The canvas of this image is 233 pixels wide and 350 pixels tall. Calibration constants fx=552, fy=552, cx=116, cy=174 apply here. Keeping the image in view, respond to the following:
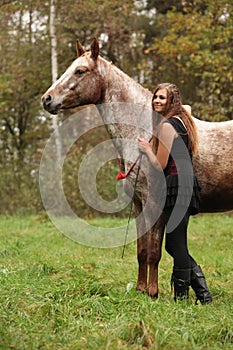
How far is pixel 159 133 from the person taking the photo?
488cm

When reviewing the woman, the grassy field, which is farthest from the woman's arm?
the grassy field

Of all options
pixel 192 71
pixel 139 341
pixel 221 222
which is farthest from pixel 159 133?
pixel 192 71

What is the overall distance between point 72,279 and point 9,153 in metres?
15.6

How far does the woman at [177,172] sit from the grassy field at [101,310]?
0.24 meters

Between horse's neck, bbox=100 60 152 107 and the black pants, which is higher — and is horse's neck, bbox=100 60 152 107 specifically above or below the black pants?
above

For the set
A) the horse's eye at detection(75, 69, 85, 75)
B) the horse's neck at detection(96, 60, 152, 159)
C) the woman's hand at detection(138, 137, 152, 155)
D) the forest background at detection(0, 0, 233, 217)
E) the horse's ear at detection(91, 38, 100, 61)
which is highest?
the horse's ear at detection(91, 38, 100, 61)

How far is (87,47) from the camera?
65.3ft

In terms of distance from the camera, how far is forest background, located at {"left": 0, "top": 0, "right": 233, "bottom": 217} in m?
16.2

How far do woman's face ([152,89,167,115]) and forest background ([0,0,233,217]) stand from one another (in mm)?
10459

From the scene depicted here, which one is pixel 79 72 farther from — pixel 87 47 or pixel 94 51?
pixel 87 47

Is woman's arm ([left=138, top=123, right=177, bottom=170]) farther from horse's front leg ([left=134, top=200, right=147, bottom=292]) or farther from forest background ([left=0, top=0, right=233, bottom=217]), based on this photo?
forest background ([left=0, top=0, right=233, bottom=217])

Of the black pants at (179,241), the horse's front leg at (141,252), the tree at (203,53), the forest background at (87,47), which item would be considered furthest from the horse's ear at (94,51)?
the forest background at (87,47)

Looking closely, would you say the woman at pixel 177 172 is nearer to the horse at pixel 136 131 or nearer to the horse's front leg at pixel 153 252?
the horse's front leg at pixel 153 252

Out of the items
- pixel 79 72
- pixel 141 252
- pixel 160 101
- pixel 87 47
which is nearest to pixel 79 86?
pixel 79 72
